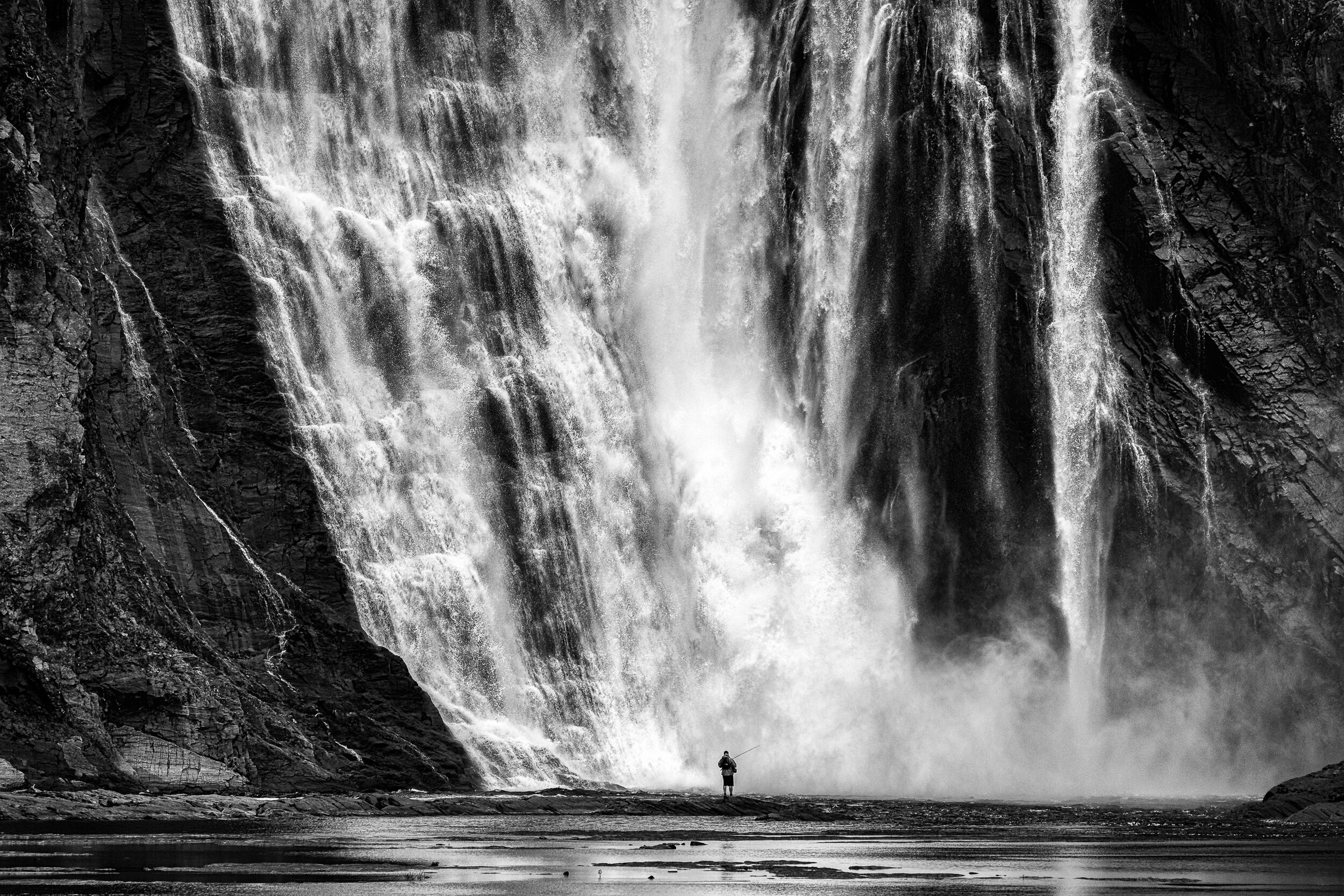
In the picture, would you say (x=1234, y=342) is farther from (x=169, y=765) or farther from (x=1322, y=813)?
(x=169, y=765)

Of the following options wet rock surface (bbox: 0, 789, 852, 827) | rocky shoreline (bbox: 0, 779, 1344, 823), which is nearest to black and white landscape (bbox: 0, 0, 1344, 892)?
rocky shoreline (bbox: 0, 779, 1344, 823)

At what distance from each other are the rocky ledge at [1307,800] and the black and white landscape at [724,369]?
4781mm

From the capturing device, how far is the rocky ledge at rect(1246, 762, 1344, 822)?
153 ft

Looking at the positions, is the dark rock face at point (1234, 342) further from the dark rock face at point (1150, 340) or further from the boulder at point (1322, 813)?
the boulder at point (1322, 813)

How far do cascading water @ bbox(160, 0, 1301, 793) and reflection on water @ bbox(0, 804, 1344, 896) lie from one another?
16.5 m

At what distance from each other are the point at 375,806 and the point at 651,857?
48.2ft

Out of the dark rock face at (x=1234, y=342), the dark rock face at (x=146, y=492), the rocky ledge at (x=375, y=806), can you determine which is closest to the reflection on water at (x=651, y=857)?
the rocky ledge at (x=375, y=806)

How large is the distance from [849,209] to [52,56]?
90.4 ft

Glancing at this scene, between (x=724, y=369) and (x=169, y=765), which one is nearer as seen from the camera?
(x=169, y=765)

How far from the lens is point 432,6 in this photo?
237ft

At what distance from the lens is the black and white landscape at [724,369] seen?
58.4 m

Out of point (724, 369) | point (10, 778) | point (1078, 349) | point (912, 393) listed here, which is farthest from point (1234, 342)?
point (10, 778)

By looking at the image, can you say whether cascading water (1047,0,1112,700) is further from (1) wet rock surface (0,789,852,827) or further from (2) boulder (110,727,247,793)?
(2) boulder (110,727,247,793)

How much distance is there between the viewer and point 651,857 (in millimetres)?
35156
